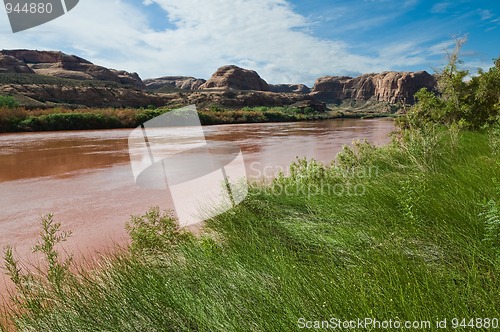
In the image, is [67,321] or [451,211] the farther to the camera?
[451,211]

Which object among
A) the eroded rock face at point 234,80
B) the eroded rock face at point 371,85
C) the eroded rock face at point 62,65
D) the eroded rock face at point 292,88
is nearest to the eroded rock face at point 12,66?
the eroded rock face at point 62,65

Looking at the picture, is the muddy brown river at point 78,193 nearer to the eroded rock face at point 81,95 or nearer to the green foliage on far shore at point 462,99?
the green foliage on far shore at point 462,99

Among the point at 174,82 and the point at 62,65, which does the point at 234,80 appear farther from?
the point at 62,65

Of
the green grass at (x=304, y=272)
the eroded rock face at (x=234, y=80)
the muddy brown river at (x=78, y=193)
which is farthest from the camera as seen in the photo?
the eroded rock face at (x=234, y=80)

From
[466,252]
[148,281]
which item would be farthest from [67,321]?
[466,252]

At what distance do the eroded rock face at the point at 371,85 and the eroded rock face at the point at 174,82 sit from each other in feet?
199

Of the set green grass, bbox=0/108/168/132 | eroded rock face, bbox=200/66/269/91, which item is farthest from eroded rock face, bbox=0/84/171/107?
eroded rock face, bbox=200/66/269/91

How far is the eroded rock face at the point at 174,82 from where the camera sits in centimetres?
16115

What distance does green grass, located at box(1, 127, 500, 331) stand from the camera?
5.59 ft

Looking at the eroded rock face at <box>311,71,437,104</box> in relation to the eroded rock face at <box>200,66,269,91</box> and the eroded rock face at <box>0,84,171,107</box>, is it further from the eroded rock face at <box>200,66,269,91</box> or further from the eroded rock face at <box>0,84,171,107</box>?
the eroded rock face at <box>0,84,171,107</box>

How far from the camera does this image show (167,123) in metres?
28.1

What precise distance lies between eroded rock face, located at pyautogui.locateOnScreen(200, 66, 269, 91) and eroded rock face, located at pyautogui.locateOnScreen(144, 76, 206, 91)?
23413mm

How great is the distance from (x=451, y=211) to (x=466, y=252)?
65 centimetres

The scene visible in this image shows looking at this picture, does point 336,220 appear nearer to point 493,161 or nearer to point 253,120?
point 493,161
